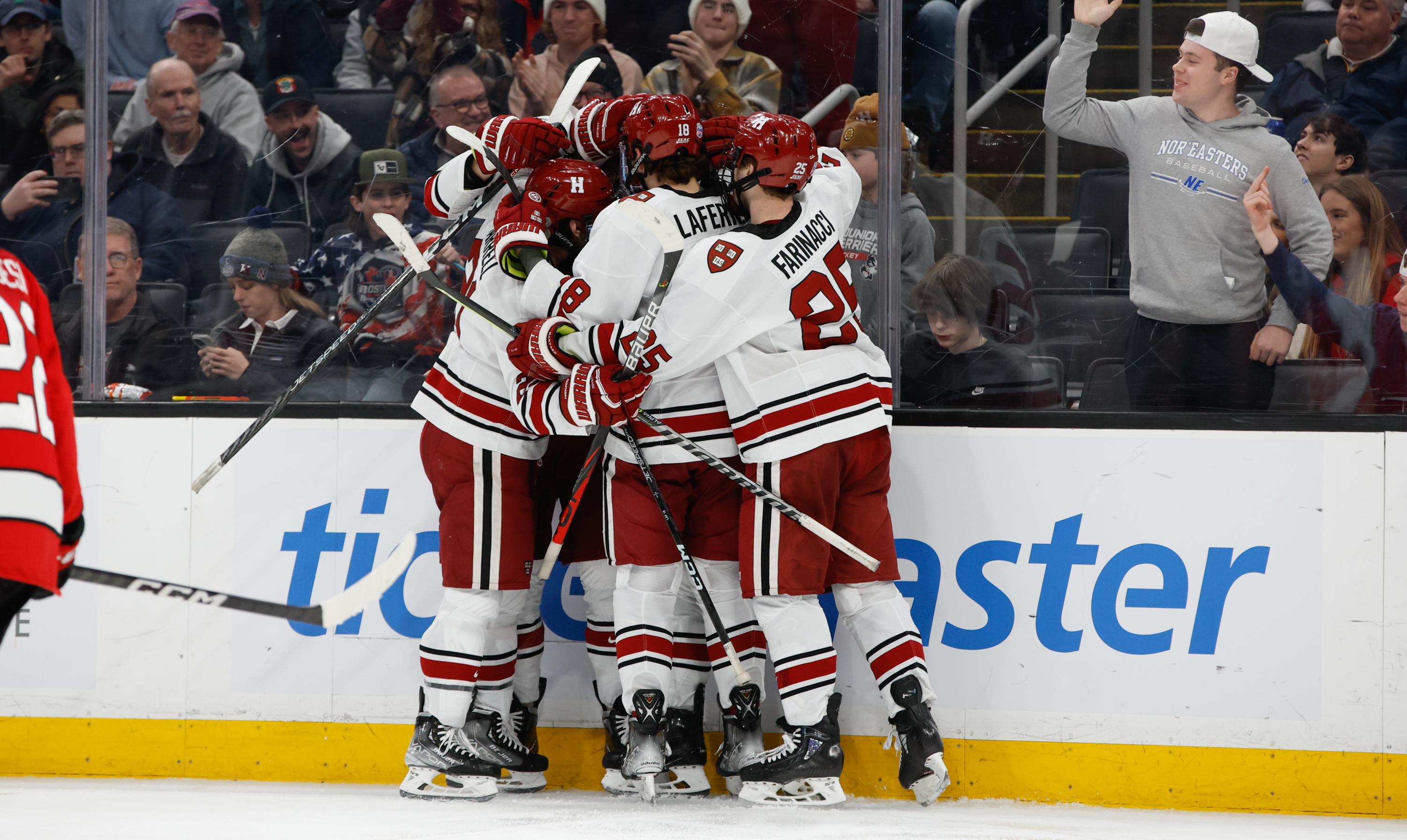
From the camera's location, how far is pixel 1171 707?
2514 millimetres

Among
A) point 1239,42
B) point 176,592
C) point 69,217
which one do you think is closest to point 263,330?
point 69,217

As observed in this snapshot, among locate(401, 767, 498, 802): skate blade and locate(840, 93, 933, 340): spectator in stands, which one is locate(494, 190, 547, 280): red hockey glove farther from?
locate(401, 767, 498, 802): skate blade

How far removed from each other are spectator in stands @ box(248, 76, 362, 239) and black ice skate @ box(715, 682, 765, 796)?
5.22 feet

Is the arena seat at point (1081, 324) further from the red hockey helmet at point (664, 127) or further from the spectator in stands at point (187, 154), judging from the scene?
the spectator in stands at point (187, 154)

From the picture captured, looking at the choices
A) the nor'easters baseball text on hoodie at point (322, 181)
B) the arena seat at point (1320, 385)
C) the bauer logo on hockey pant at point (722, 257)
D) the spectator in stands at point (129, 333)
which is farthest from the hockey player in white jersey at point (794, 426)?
the spectator in stands at point (129, 333)

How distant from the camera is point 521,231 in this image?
96.3 inches

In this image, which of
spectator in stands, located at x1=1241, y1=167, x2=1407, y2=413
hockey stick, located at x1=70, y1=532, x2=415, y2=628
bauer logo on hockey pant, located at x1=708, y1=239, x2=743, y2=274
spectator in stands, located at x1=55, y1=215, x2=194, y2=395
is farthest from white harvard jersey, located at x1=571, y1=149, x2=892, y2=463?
spectator in stands, located at x1=55, y1=215, x2=194, y2=395

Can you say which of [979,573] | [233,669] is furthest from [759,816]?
[233,669]

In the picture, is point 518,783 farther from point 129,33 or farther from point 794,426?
point 129,33

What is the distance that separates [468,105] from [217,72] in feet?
2.20

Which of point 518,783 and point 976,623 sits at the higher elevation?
point 976,623

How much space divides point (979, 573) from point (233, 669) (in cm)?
169

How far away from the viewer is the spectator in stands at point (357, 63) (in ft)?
10.1

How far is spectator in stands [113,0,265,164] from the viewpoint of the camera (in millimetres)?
3127
